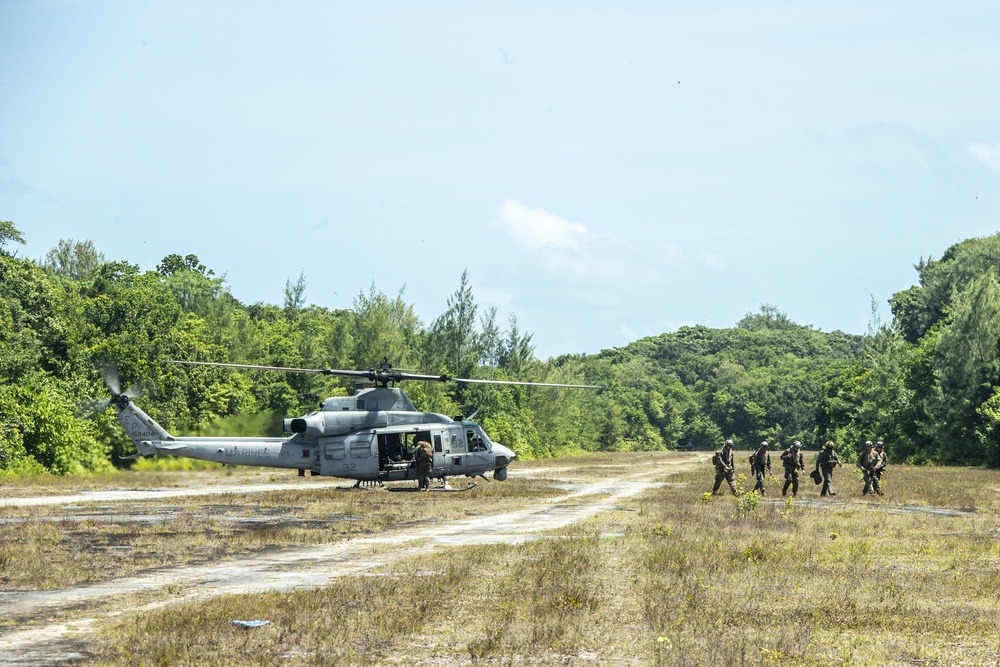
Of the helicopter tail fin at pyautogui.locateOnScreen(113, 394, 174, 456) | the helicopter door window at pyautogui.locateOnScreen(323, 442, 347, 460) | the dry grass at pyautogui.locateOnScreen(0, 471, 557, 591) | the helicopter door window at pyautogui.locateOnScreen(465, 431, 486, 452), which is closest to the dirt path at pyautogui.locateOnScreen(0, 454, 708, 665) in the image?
the dry grass at pyautogui.locateOnScreen(0, 471, 557, 591)

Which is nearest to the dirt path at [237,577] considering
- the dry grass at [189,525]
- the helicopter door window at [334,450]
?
the dry grass at [189,525]

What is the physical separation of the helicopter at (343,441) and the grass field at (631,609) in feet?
39.2

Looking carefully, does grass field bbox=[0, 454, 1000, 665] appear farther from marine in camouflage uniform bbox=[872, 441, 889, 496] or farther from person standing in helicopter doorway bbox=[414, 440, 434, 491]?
marine in camouflage uniform bbox=[872, 441, 889, 496]

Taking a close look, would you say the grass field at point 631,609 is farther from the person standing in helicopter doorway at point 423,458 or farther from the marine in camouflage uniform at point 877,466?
the marine in camouflage uniform at point 877,466

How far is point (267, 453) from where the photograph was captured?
104 feet

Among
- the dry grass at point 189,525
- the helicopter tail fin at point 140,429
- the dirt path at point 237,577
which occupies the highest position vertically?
the helicopter tail fin at point 140,429

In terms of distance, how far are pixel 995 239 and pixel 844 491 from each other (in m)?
77.3

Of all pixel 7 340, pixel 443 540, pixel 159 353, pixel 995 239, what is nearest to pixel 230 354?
pixel 159 353

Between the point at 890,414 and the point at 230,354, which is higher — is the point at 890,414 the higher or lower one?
the lower one

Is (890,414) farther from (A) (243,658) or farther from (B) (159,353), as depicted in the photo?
(A) (243,658)

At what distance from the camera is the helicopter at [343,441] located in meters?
31.7

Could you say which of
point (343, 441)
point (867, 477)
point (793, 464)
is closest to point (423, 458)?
point (343, 441)

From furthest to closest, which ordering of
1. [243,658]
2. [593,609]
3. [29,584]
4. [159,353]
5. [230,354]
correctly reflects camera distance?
[230,354] → [159,353] → [29,584] → [593,609] → [243,658]

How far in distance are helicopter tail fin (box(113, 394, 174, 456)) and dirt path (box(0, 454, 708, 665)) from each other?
1206cm
